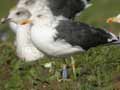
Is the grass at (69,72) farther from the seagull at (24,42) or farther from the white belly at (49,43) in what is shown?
the white belly at (49,43)

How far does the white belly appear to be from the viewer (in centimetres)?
995

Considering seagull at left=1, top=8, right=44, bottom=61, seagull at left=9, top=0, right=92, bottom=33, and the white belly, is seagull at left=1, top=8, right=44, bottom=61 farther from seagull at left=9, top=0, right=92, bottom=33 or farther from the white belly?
the white belly

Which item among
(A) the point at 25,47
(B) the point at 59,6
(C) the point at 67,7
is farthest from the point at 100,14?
(A) the point at 25,47

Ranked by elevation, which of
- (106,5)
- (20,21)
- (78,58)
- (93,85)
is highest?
(106,5)

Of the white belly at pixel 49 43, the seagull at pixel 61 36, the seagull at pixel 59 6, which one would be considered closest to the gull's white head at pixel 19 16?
the seagull at pixel 61 36

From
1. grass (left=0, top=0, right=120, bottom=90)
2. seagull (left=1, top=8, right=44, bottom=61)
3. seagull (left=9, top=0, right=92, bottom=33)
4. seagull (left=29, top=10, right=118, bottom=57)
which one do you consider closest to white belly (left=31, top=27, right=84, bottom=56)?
seagull (left=29, top=10, right=118, bottom=57)

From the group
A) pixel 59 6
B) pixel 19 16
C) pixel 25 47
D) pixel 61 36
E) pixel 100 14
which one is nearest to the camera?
pixel 61 36

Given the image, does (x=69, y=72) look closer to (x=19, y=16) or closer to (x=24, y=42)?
(x=19, y=16)

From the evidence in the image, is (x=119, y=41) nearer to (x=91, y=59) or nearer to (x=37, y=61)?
(x=91, y=59)

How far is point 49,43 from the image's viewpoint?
9953mm

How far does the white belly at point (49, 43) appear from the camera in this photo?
9.95 metres

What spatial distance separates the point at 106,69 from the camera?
1037cm

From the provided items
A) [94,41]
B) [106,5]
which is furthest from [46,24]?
[106,5]

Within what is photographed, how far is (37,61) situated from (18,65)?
21.6 inches
